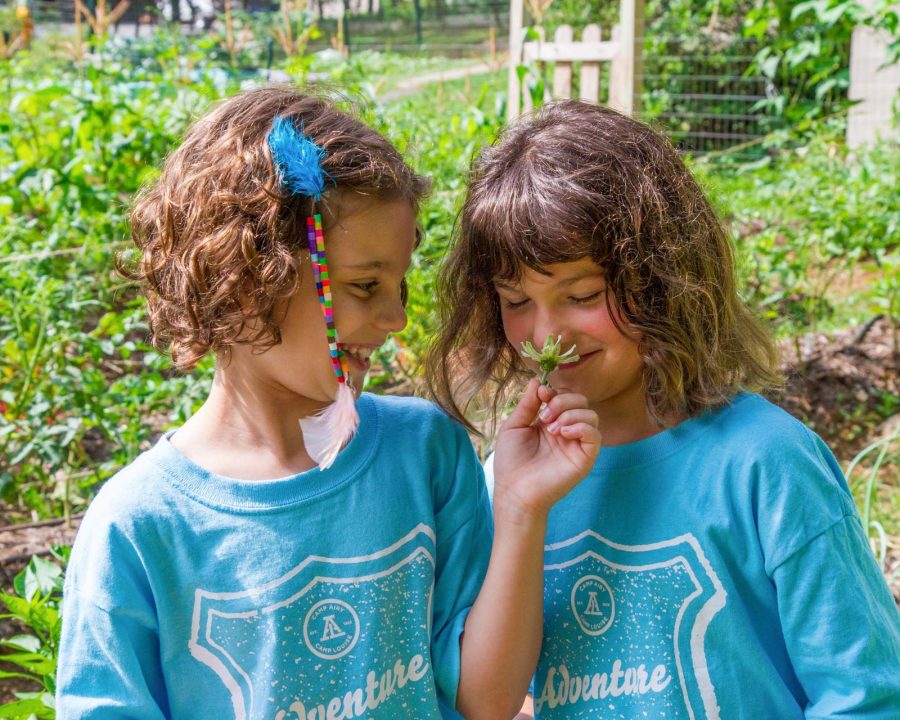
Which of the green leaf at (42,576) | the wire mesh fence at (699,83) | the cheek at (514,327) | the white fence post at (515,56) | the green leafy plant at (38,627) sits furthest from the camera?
the wire mesh fence at (699,83)

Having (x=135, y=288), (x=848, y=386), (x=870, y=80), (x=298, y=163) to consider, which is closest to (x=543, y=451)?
(x=298, y=163)

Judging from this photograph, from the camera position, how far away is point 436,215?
3.07m

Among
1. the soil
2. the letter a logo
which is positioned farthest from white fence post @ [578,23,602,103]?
the letter a logo

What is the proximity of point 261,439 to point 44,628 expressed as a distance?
0.59 m

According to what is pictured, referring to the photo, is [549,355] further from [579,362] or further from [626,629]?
[626,629]

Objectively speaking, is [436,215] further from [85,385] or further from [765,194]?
[765,194]

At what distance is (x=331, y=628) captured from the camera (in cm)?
135

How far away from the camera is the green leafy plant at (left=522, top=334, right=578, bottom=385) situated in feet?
4.47

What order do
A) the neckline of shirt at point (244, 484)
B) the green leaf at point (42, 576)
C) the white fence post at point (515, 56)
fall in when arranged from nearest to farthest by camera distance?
the neckline of shirt at point (244, 484), the green leaf at point (42, 576), the white fence post at point (515, 56)

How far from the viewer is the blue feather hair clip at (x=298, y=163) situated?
4.37 ft

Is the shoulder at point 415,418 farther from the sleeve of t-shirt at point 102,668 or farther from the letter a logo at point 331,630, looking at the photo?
the sleeve of t-shirt at point 102,668

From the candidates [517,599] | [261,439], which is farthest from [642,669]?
[261,439]

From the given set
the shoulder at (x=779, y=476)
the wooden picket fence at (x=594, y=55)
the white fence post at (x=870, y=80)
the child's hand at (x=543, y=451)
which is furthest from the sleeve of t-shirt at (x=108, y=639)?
the white fence post at (x=870, y=80)

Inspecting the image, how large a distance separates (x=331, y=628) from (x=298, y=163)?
0.59m
